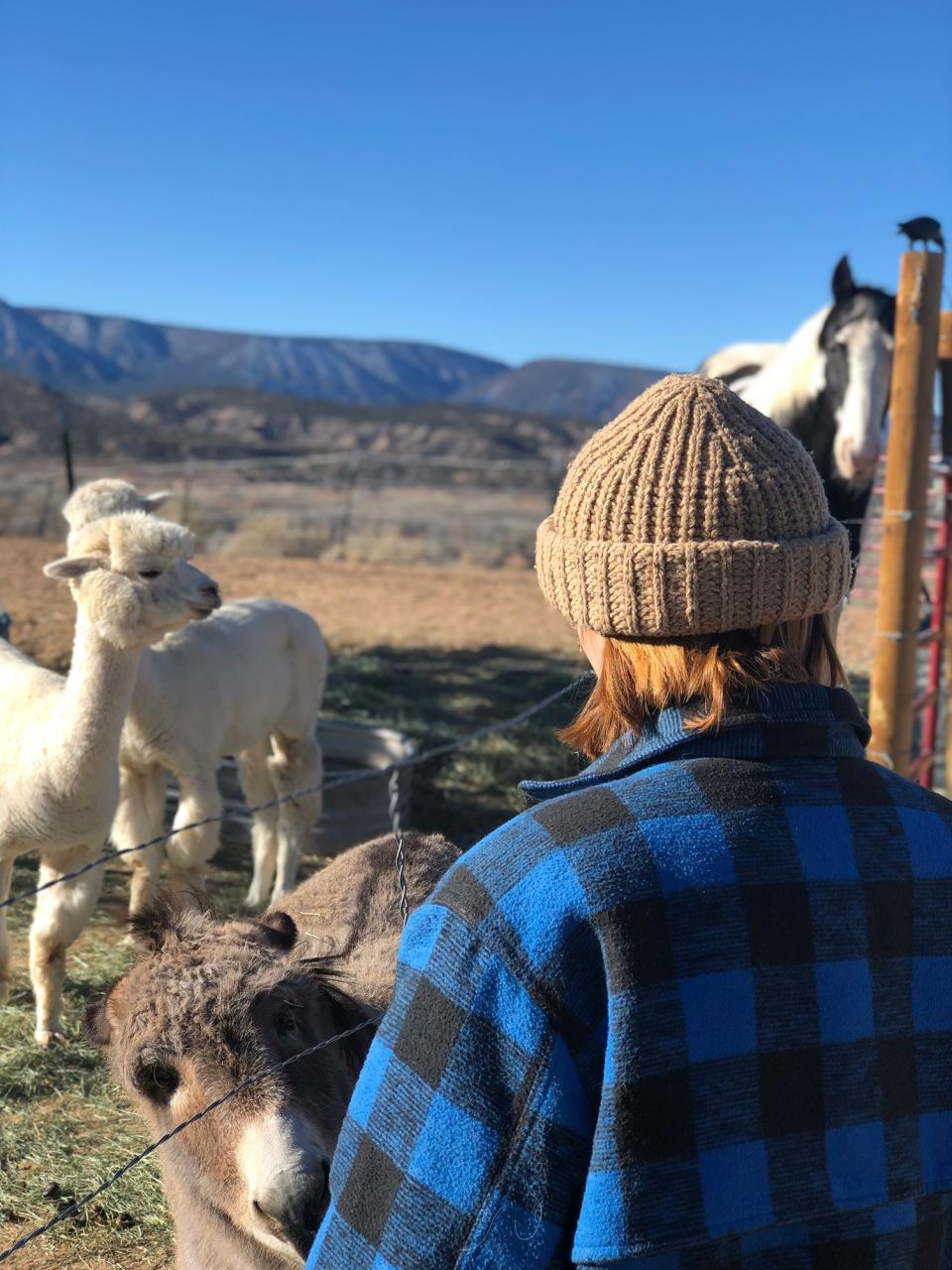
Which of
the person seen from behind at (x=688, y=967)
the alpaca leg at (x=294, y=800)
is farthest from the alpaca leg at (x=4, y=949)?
the person seen from behind at (x=688, y=967)

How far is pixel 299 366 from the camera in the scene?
149 m

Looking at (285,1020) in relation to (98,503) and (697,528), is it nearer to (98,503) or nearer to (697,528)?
(697,528)

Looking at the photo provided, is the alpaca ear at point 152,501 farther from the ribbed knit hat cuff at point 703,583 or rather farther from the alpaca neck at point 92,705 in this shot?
the ribbed knit hat cuff at point 703,583

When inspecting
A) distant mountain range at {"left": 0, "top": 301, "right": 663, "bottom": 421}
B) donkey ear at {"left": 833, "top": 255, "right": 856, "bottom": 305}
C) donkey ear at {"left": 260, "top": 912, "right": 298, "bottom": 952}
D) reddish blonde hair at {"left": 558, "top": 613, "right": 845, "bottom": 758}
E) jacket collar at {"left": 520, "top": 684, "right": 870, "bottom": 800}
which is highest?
distant mountain range at {"left": 0, "top": 301, "right": 663, "bottom": 421}

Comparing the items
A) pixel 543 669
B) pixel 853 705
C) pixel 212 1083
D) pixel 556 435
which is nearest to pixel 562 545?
pixel 853 705

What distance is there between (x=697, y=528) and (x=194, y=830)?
4.21m

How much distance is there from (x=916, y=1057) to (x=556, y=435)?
236 ft

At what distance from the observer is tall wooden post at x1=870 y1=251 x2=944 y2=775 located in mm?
4660

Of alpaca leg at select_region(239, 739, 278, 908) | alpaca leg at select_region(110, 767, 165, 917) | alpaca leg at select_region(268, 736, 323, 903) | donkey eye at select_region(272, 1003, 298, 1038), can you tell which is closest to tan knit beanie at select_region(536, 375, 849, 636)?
donkey eye at select_region(272, 1003, 298, 1038)

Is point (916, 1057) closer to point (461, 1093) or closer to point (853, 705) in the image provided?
point (853, 705)

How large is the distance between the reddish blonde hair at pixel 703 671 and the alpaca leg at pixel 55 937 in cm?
342

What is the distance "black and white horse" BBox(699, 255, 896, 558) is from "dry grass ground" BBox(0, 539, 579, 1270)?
2939 mm

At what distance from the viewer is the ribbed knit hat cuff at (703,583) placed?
1269mm

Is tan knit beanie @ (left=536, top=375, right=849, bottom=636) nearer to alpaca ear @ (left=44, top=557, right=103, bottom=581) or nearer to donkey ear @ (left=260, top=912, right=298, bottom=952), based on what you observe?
donkey ear @ (left=260, top=912, right=298, bottom=952)
